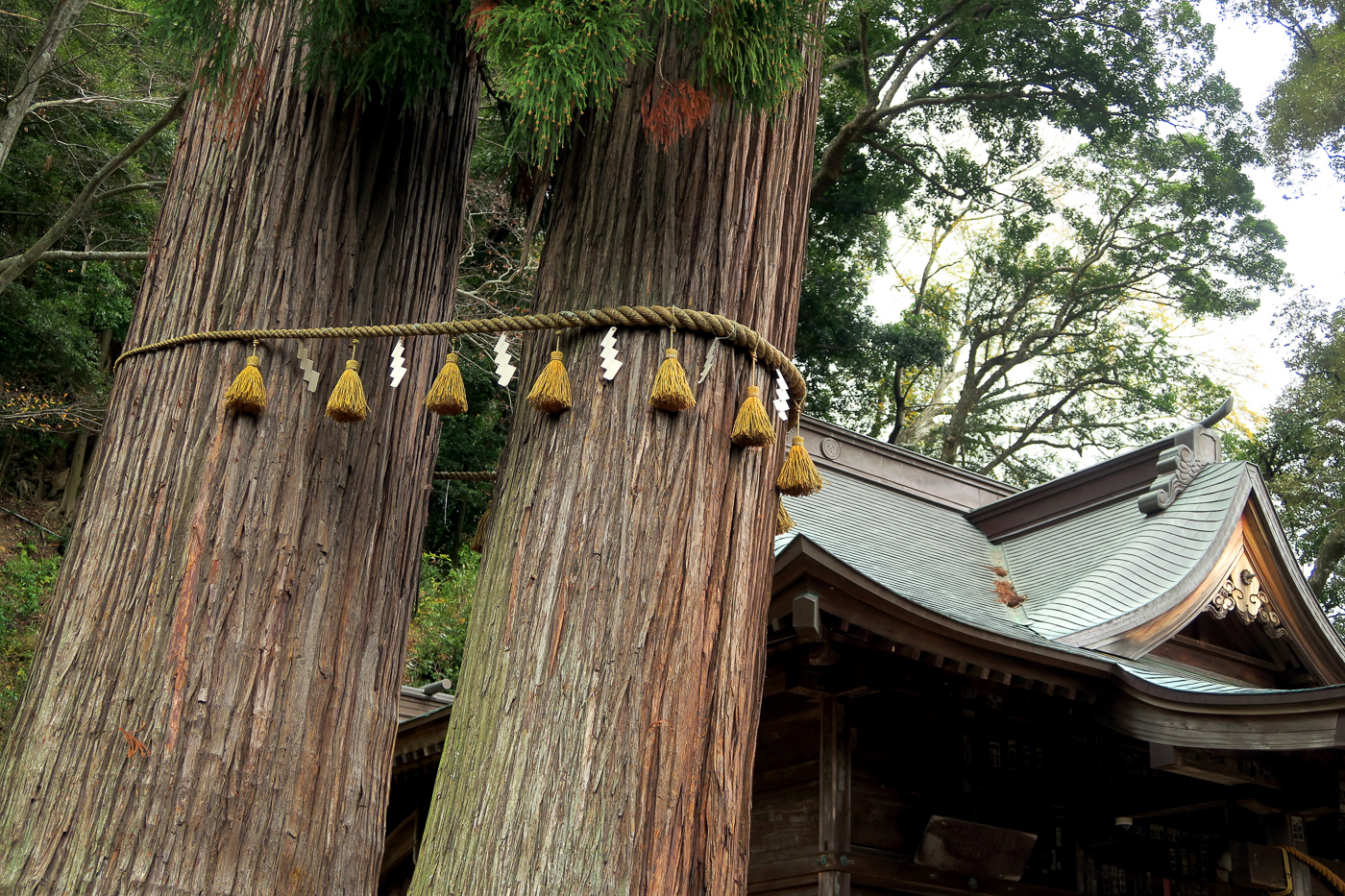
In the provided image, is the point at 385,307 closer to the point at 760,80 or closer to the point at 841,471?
the point at 760,80

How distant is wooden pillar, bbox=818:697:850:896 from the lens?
496cm

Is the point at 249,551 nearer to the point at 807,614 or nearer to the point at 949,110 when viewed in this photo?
the point at 807,614

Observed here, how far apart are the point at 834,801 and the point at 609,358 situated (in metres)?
3.15

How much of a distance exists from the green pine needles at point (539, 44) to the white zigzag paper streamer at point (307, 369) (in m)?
0.78

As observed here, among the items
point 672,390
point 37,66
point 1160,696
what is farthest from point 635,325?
point 37,66

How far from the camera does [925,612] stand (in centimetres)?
464

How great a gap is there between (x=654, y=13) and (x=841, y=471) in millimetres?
5848

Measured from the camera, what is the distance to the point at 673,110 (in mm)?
2754

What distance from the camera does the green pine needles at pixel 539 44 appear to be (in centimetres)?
257

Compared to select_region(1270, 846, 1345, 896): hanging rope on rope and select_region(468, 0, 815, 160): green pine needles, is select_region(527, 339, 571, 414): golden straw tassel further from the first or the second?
select_region(1270, 846, 1345, 896): hanging rope on rope

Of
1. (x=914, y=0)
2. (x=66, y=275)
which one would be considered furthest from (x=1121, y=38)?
(x=66, y=275)

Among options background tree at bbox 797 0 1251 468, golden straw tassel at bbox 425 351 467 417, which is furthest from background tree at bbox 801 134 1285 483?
golden straw tassel at bbox 425 351 467 417

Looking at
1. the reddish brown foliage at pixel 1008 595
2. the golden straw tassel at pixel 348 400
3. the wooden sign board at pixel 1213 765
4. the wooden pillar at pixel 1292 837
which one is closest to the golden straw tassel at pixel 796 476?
the golden straw tassel at pixel 348 400

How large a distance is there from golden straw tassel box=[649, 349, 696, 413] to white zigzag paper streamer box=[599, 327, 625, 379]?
0.12 meters
